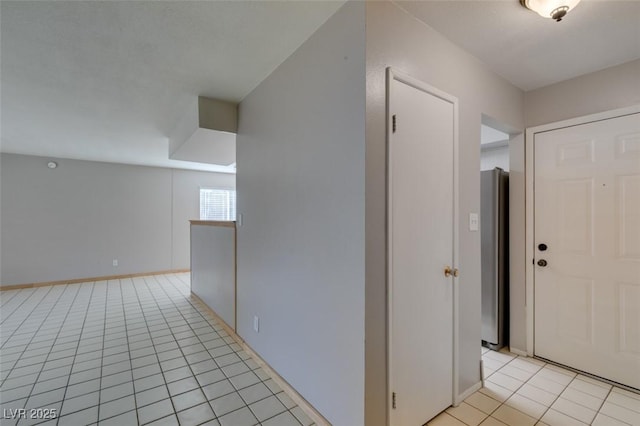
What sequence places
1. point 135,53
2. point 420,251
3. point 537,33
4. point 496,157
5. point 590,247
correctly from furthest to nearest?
point 496,157, point 590,247, point 135,53, point 537,33, point 420,251

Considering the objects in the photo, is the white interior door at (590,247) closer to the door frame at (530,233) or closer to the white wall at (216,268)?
the door frame at (530,233)

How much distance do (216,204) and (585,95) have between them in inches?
274

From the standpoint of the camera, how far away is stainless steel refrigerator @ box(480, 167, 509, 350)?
105 inches

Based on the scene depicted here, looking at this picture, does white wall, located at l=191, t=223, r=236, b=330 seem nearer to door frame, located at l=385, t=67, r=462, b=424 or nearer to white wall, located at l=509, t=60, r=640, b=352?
door frame, located at l=385, t=67, r=462, b=424

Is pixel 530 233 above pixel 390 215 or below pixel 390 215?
below

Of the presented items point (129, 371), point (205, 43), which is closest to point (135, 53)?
point (205, 43)

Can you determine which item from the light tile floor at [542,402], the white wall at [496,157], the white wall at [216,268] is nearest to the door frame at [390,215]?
the light tile floor at [542,402]

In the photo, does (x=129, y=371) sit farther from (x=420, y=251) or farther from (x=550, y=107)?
(x=550, y=107)

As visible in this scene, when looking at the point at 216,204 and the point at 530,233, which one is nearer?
the point at 530,233

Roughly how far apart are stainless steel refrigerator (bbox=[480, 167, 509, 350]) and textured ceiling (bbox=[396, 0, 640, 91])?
3.18 ft

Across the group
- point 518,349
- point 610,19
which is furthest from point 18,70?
point 518,349

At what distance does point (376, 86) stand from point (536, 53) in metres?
1.49

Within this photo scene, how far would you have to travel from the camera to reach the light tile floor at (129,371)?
1800 millimetres

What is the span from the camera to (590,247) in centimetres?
223
